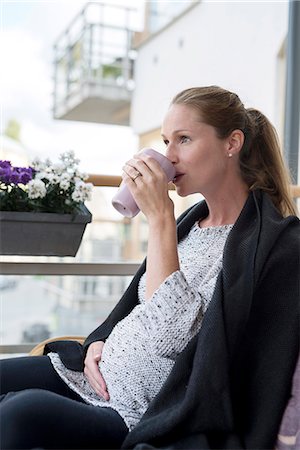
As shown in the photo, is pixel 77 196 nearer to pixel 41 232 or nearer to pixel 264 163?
pixel 41 232

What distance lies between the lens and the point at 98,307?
23.7 feet

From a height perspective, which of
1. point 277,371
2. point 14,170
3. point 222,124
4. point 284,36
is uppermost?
point 284,36

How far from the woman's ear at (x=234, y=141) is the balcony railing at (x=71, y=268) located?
0.50m

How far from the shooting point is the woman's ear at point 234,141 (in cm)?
144

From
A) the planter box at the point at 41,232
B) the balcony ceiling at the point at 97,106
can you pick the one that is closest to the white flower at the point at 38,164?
the planter box at the point at 41,232

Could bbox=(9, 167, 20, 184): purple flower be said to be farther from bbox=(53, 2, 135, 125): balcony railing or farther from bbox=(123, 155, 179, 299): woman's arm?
bbox=(53, 2, 135, 125): balcony railing

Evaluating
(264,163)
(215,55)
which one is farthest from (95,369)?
(215,55)

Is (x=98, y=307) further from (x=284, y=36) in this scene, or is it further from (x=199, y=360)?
(x=199, y=360)

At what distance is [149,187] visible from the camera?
1299mm

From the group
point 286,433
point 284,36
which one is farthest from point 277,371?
point 284,36

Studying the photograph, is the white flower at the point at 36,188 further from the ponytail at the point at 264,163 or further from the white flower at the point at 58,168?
the ponytail at the point at 264,163

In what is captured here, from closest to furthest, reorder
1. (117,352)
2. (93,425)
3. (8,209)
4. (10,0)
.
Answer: (93,425), (117,352), (8,209), (10,0)

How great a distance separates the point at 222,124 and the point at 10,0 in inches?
46.0

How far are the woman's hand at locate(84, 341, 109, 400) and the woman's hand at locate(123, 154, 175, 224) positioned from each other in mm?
350
